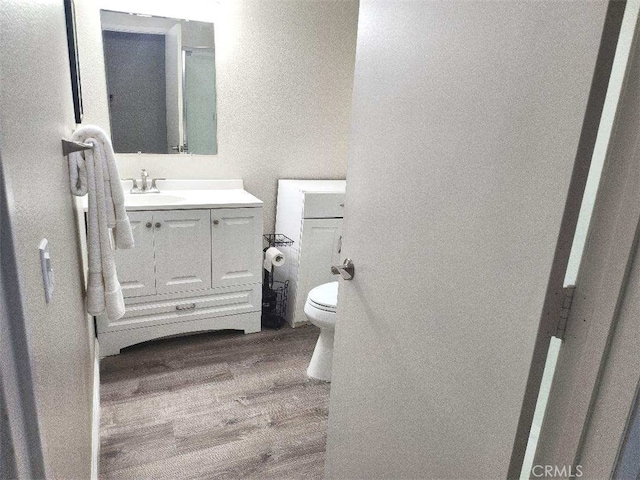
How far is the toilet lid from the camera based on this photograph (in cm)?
205

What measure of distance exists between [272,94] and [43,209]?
2277 mm

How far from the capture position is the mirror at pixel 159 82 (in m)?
2.40

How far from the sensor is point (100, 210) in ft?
4.26

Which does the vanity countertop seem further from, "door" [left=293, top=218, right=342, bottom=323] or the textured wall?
the textured wall

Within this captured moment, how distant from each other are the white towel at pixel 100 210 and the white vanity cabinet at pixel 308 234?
4.19 ft

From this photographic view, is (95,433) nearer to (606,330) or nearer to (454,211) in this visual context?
(454,211)

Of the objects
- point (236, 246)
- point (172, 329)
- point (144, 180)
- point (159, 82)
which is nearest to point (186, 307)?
point (172, 329)

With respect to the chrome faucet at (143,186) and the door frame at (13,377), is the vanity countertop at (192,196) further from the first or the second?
the door frame at (13,377)

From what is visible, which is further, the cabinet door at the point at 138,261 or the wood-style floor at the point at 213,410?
the cabinet door at the point at 138,261

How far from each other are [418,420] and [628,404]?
0.47 meters

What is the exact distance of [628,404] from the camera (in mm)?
565

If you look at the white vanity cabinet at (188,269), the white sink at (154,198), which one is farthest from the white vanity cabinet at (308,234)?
the white sink at (154,198)

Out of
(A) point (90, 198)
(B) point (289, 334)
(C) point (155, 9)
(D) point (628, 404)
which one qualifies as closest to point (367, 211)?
(D) point (628, 404)

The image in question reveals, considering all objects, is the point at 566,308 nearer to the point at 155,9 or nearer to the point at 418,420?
the point at 418,420
